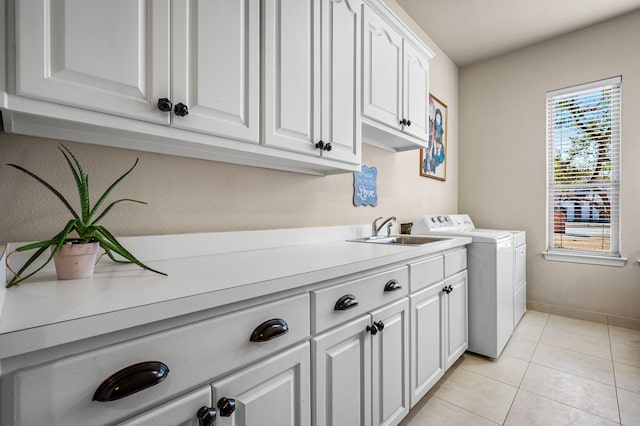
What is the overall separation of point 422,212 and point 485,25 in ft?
6.14

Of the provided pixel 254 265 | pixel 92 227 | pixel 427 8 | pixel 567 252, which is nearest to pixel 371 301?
pixel 254 265

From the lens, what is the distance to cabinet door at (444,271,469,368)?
1847 mm

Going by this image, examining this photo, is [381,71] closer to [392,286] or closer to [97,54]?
[392,286]

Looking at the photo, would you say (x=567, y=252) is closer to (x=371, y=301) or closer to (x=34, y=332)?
(x=371, y=301)

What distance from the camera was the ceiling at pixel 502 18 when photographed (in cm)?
254

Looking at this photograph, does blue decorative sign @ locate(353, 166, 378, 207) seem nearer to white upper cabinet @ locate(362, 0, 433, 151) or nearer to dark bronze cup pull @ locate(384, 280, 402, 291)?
white upper cabinet @ locate(362, 0, 433, 151)

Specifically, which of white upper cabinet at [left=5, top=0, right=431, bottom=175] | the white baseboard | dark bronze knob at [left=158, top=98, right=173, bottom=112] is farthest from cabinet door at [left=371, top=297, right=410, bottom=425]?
the white baseboard

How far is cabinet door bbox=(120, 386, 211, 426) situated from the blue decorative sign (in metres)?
1.63

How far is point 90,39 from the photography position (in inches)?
31.0

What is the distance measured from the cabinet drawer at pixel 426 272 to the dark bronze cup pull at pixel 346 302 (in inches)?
18.7

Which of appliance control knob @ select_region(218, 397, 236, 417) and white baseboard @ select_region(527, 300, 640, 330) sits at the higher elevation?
appliance control knob @ select_region(218, 397, 236, 417)

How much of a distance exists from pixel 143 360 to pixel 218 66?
925 mm

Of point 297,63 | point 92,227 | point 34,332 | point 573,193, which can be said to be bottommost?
point 34,332

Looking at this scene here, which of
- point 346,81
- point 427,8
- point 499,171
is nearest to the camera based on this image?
point 346,81
